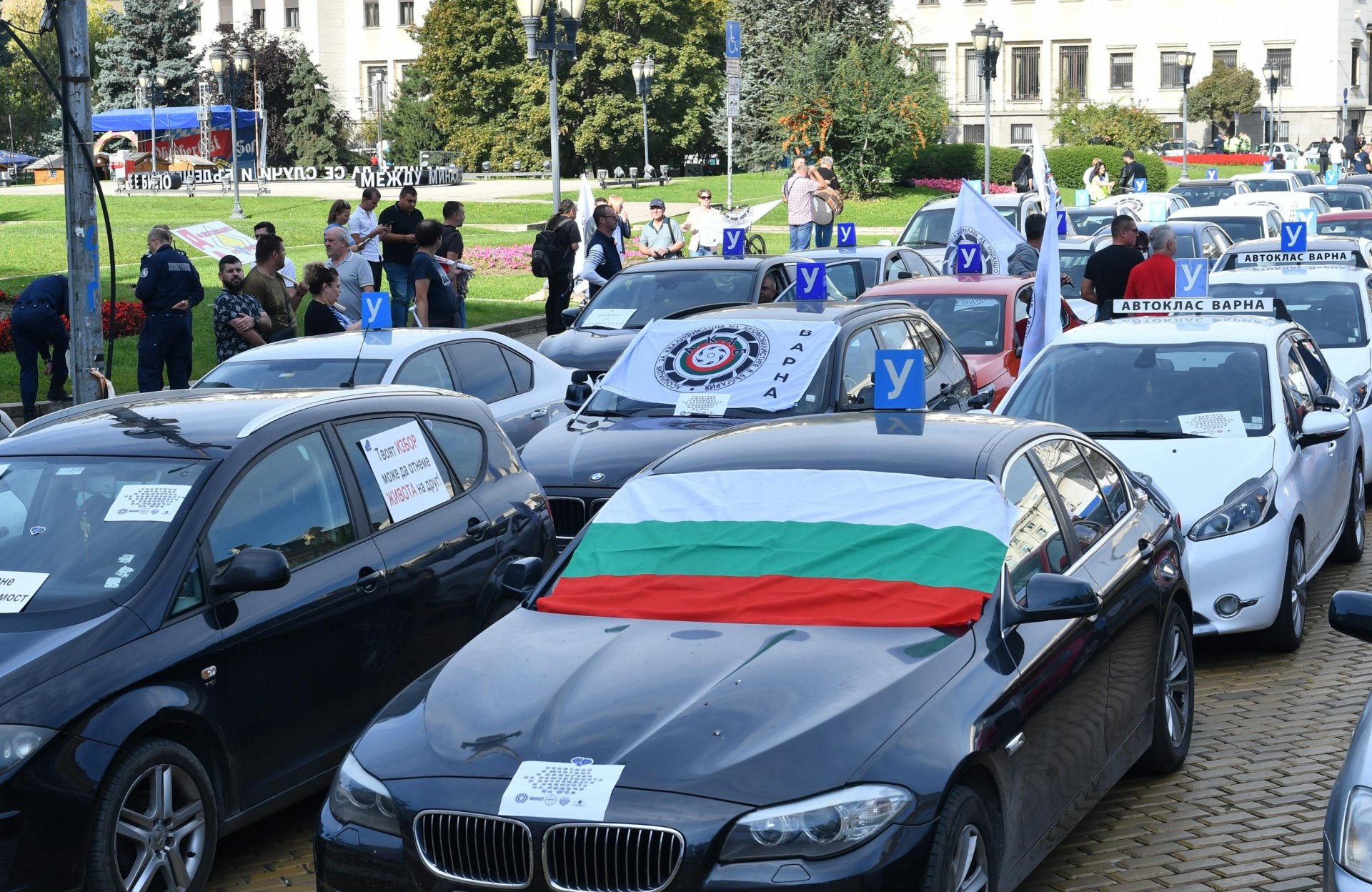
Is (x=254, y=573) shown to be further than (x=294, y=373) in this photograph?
No

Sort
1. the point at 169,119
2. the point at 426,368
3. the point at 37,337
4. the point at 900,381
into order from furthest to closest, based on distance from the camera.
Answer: the point at 169,119, the point at 37,337, the point at 426,368, the point at 900,381

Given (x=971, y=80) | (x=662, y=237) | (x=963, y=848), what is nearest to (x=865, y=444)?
(x=963, y=848)

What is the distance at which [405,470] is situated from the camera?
7.02m

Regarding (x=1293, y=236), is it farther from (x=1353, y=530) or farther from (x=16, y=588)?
(x=16, y=588)

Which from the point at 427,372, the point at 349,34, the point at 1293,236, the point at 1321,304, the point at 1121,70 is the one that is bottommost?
the point at 427,372

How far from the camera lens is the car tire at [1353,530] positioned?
34.8 ft

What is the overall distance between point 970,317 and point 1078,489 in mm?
8236

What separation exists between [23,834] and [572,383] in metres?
6.57

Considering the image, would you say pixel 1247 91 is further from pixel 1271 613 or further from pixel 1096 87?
pixel 1271 613

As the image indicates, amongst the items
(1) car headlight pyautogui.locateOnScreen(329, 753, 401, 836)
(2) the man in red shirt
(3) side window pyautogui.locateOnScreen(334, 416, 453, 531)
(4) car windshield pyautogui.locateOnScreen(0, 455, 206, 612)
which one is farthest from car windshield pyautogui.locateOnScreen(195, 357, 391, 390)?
(2) the man in red shirt

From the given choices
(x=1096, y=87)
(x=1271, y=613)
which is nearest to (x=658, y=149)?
(x=1096, y=87)

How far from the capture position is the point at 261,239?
1384 centimetres

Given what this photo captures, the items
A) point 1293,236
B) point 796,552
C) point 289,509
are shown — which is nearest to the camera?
point 796,552

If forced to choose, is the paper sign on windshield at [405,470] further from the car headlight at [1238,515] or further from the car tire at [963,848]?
the car headlight at [1238,515]
